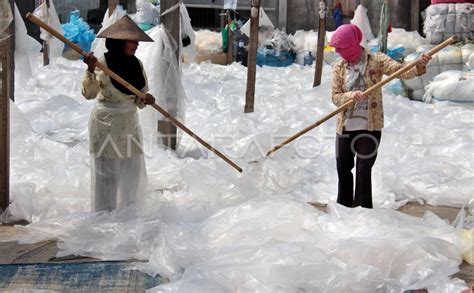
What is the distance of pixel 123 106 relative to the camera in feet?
13.3

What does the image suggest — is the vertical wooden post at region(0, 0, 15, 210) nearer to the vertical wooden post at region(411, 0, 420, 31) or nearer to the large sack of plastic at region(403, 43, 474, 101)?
the large sack of plastic at region(403, 43, 474, 101)

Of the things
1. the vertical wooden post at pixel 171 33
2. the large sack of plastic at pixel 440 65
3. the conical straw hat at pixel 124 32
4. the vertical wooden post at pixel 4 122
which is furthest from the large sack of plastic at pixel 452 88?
the vertical wooden post at pixel 4 122

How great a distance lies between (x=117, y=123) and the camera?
405 cm

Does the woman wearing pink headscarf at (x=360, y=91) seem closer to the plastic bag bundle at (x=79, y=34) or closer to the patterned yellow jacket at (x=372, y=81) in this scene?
the patterned yellow jacket at (x=372, y=81)

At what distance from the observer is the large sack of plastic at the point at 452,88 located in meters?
8.15

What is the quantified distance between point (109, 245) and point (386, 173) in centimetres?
261

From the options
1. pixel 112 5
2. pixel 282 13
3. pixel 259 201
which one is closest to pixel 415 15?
pixel 282 13

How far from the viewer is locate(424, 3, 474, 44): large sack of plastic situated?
9.23 m

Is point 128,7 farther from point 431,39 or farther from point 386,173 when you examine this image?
point 386,173

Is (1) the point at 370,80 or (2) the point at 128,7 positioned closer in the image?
(1) the point at 370,80

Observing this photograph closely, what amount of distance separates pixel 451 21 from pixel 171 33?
518 centimetres

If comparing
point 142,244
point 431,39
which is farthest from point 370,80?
point 431,39

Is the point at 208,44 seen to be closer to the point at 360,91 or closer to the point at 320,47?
the point at 320,47

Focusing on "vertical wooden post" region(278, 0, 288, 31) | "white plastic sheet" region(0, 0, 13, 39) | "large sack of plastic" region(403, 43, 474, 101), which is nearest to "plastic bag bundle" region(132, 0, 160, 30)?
"large sack of plastic" region(403, 43, 474, 101)
